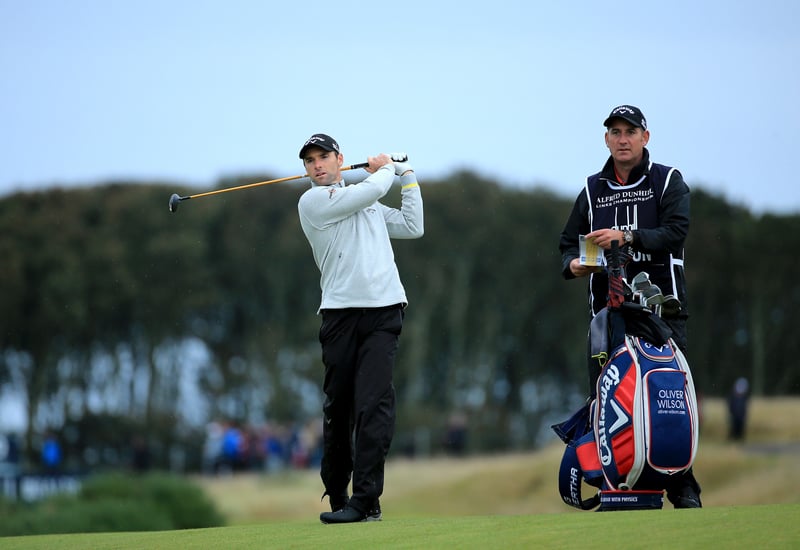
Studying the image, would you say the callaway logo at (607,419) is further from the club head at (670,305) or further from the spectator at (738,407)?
the spectator at (738,407)

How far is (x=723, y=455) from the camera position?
82.5 ft

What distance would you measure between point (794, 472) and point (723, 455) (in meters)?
1.98

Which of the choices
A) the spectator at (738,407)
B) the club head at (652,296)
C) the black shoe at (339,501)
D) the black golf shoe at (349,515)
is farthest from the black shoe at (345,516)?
the spectator at (738,407)

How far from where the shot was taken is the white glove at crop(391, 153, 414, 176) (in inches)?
318

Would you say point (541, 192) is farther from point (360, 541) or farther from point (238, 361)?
point (360, 541)

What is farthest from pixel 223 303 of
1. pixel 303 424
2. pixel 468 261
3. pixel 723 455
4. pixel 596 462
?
pixel 596 462

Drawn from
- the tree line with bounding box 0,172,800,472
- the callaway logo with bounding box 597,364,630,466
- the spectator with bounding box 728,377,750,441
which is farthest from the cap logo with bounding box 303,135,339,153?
the tree line with bounding box 0,172,800,472

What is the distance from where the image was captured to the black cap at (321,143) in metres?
7.84

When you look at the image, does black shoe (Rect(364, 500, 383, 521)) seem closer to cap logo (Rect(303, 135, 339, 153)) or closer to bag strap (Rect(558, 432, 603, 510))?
bag strap (Rect(558, 432, 603, 510))

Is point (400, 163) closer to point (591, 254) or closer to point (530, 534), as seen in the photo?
point (591, 254)

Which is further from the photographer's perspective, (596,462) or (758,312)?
(758,312)

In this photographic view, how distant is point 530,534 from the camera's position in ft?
20.1

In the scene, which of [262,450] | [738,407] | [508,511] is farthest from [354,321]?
[262,450]

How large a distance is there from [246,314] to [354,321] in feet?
118
